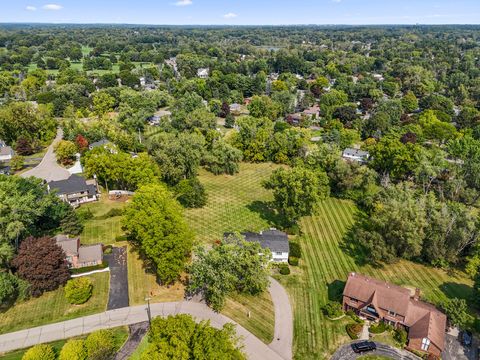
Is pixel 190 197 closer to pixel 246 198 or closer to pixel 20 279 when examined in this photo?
pixel 246 198

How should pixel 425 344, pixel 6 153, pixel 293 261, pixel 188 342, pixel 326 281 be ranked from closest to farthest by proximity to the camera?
pixel 188 342
pixel 425 344
pixel 326 281
pixel 293 261
pixel 6 153

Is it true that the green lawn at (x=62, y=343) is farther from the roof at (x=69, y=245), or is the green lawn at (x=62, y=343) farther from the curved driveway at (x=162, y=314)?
the roof at (x=69, y=245)

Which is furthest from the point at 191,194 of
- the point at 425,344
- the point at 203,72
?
the point at 203,72

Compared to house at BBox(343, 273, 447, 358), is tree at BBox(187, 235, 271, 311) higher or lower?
higher

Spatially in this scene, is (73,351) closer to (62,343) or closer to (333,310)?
(62,343)

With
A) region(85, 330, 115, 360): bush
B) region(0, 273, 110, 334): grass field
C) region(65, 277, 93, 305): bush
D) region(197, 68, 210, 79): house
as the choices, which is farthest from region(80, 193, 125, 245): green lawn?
region(197, 68, 210, 79): house

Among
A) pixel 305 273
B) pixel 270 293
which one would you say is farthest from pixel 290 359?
pixel 305 273

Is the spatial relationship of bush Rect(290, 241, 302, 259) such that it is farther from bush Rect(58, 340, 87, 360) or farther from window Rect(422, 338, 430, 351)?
bush Rect(58, 340, 87, 360)
